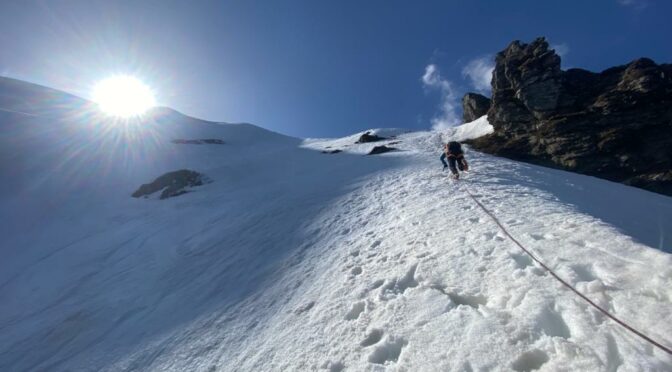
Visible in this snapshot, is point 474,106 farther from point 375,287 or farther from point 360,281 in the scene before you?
point 375,287

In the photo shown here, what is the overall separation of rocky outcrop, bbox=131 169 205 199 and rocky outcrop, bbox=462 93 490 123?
33921 millimetres

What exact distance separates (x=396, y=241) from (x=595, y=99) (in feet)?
95.5

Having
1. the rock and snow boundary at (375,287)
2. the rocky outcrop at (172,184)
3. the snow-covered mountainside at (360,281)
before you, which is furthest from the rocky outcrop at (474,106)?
the rocky outcrop at (172,184)

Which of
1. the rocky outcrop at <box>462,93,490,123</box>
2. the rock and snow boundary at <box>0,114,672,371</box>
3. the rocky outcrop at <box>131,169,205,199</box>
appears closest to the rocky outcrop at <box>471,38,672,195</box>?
the rocky outcrop at <box>462,93,490,123</box>

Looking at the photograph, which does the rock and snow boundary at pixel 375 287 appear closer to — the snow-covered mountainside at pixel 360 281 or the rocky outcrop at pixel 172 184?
the snow-covered mountainside at pixel 360 281

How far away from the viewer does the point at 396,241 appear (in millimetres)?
7766

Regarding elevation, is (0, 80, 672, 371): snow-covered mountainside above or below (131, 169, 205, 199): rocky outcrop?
below

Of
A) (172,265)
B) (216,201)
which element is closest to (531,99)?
(216,201)

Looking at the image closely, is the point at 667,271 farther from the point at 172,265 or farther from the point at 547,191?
the point at 172,265

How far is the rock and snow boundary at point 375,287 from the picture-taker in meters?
4.04

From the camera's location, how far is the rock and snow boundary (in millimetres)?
4035

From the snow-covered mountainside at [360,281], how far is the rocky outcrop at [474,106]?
27.3m

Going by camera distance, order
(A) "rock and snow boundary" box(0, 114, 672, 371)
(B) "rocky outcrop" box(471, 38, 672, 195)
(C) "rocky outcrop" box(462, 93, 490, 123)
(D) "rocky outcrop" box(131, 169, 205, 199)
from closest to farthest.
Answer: (A) "rock and snow boundary" box(0, 114, 672, 371)
(B) "rocky outcrop" box(471, 38, 672, 195)
(D) "rocky outcrop" box(131, 169, 205, 199)
(C) "rocky outcrop" box(462, 93, 490, 123)

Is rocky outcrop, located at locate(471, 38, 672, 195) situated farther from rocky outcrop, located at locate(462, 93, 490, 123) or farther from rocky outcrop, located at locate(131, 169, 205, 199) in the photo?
rocky outcrop, located at locate(131, 169, 205, 199)
